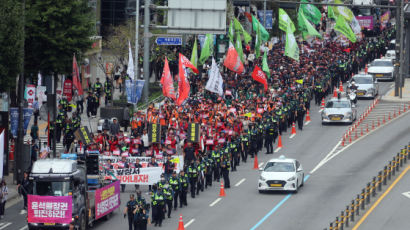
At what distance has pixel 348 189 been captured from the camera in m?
46.4

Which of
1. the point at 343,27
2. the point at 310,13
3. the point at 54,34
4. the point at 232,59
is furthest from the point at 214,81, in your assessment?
the point at 310,13

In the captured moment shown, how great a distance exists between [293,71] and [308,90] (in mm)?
6043

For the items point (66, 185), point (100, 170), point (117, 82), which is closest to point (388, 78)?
point (117, 82)

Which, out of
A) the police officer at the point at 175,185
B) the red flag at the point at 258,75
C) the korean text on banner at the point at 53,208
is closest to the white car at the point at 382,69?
the red flag at the point at 258,75

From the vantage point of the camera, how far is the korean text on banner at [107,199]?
40.6 meters

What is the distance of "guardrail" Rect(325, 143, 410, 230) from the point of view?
39.3 metres

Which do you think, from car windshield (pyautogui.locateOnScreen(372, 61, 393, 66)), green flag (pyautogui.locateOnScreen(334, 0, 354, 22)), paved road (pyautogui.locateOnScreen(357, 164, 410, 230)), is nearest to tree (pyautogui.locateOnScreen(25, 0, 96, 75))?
paved road (pyautogui.locateOnScreen(357, 164, 410, 230))

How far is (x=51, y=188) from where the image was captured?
3819cm

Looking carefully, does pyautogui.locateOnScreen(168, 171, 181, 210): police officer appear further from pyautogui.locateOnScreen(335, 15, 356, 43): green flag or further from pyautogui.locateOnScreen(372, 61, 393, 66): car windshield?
pyautogui.locateOnScreen(372, 61, 393, 66): car windshield

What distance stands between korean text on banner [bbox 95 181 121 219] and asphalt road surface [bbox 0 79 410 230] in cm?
50

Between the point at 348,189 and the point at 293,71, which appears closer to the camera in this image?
the point at 348,189

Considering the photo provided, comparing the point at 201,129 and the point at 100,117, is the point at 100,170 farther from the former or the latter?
the point at 100,117

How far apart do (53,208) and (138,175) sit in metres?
7.99

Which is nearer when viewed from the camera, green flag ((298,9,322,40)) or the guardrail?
the guardrail
